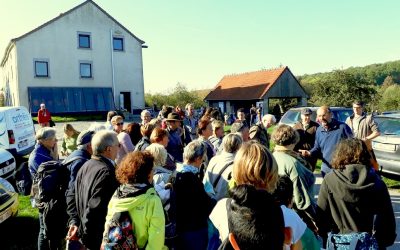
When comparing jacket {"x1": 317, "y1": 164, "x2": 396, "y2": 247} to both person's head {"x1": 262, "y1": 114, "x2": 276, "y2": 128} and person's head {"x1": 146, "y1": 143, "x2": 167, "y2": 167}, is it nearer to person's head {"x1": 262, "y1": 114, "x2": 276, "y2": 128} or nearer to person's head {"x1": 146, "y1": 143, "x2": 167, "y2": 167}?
person's head {"x1": 146, "y1": 143, "x2": 167, "y2": 167}

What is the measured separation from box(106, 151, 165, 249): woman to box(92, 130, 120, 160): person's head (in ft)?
1.93

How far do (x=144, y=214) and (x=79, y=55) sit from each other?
30.6 m

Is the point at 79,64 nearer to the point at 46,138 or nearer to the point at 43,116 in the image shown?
the point at 43,116

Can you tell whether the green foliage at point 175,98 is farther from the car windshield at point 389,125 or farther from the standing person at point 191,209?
the standing person at point 191,209

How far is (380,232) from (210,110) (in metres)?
6.29

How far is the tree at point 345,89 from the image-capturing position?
112ft

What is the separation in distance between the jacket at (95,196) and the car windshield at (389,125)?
22.1ft

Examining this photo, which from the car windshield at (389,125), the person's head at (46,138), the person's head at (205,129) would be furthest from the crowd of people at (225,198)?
the car windshield at (389,125)

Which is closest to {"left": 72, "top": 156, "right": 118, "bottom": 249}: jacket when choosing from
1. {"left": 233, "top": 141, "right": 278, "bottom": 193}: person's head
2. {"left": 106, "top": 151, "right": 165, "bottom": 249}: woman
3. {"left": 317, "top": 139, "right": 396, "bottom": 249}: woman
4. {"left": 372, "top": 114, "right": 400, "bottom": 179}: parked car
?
{"left": 106, "top": 151, "right": 165, "bottom": 249}: woman

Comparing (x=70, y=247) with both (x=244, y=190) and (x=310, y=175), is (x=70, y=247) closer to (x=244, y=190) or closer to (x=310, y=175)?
(x=244, y=190)

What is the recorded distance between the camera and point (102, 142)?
3.52 m

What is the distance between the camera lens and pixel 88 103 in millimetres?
31078

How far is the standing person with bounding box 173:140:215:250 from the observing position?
3488mm

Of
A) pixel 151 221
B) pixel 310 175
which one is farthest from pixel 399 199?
pixel 151 221
